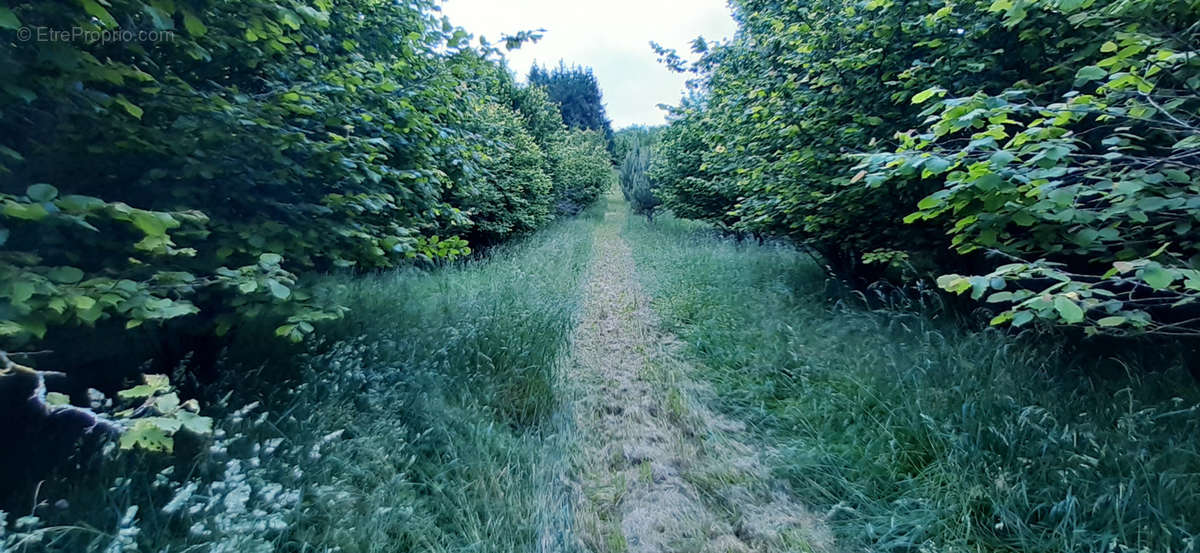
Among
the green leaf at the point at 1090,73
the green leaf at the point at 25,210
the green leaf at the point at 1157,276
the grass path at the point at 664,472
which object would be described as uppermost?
the green leaf at the point at 1090,73

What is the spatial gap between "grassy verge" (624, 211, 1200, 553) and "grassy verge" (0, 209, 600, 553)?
1649 millimetres

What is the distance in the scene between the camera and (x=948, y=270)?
Answer: 161 inches

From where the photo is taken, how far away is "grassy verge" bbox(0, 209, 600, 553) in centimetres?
185

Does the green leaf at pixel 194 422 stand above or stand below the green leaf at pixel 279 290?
below

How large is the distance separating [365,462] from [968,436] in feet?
11.2

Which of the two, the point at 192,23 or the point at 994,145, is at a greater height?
the point at 192,23

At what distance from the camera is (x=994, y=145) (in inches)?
84.0

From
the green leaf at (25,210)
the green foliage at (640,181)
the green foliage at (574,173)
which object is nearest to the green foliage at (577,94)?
the green foliage at (574,173)

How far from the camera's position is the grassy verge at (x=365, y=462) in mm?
1851

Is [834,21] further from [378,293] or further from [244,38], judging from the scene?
[378,293]

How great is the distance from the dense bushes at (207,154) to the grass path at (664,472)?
6.20ft

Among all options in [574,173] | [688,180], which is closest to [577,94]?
[574,173]

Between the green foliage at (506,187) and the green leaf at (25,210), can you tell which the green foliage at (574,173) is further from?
the green leaf at (25,210)

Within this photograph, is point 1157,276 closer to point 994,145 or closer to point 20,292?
point 994,145
